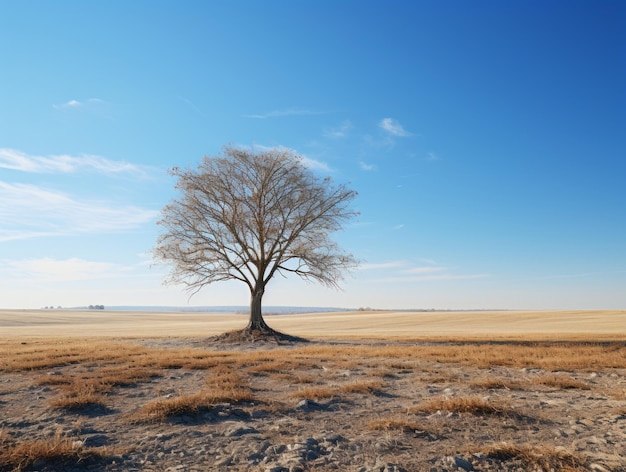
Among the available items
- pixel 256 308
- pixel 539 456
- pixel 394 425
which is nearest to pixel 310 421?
pixel 394 425

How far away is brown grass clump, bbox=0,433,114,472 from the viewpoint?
465 cm

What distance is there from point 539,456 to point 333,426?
9.49 feet

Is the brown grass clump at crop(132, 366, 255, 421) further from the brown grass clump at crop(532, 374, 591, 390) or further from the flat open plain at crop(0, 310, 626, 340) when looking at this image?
the flat open plain at crop(0, 310, 626, 340)

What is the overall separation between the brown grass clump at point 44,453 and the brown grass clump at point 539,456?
4.90 meters

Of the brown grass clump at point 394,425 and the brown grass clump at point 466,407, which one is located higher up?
the brown grass clump at point 466,407

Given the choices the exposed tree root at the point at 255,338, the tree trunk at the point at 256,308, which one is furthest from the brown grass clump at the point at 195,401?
the tree trunk at the point at 256,308

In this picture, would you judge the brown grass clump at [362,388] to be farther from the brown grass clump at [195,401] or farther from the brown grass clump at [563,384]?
the brown grass clump at [563,384]

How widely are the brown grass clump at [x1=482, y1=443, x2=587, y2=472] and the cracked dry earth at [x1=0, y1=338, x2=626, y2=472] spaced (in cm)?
1

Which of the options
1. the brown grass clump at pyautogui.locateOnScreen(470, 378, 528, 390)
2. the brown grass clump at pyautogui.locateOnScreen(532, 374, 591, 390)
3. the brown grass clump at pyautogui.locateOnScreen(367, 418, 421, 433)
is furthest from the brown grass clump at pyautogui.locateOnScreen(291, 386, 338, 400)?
the brown grass clump at pyautogui.locateOnScreen(532, 374, 591, 390)

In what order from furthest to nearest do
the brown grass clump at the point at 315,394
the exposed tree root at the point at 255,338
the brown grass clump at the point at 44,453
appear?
1. the exposed tree root at the point at 255,338
2. the brown grass clump at the point at 315,394
3. the brown grass clump at the point at 44,453

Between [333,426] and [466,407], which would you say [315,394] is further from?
[466,407]

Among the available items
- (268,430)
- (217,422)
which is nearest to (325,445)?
(268,430)

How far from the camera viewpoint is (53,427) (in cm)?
619

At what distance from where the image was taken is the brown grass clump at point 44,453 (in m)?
4.65
